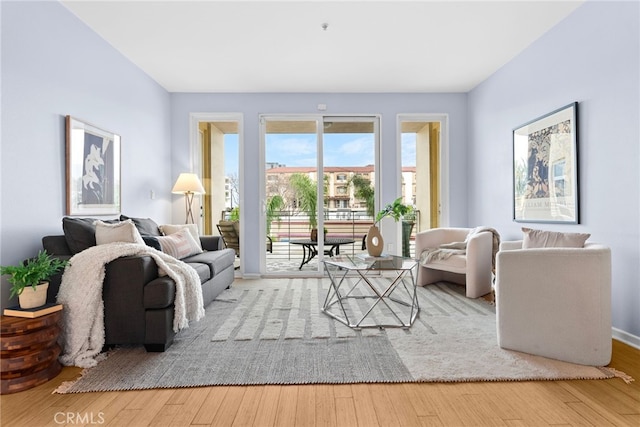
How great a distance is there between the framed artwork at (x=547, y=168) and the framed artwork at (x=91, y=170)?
14.1 feet

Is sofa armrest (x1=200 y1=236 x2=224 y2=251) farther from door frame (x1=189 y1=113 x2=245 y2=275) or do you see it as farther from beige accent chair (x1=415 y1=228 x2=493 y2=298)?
beige accent chair (x1=415 y1=228 x2=493 y2=298)

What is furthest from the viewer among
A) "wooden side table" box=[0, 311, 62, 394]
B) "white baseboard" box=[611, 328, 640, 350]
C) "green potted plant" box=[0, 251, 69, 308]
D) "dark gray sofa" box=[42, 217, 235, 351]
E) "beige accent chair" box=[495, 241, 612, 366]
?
"white baseboard" box=[611, 328, 640, 350]

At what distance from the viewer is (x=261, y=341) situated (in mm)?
2664

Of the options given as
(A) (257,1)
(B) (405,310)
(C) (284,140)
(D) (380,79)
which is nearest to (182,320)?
(B) (405,310)

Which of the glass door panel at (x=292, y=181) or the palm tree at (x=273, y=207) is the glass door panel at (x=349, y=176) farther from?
the palm tree at (x=273, y=207)

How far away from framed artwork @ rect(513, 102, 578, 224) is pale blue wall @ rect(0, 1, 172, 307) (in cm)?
431

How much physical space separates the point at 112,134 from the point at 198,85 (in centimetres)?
162

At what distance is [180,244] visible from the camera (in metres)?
3.81

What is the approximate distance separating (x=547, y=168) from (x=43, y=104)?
14.5 feet

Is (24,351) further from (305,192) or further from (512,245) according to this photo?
(305,192)

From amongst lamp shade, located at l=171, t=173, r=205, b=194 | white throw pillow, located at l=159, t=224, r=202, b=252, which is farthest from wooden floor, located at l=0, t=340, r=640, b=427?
lamp shade, located at l=171, t=173, r=205, b=194

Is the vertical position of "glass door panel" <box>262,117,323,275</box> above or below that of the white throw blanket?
above

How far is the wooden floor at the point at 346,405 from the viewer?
1694 mm

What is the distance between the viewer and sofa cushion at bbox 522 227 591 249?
2658mm
